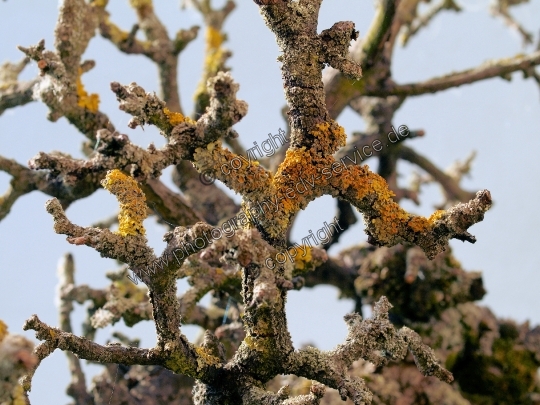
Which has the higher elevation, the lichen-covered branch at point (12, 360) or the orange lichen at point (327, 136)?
the orange lichen at point (327, 136)

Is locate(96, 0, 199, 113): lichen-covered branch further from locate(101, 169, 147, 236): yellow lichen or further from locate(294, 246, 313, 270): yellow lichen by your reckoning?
locate(101, 169, 147, 236): yellow lichen

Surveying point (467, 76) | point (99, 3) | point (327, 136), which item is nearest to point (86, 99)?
point (99, 3)

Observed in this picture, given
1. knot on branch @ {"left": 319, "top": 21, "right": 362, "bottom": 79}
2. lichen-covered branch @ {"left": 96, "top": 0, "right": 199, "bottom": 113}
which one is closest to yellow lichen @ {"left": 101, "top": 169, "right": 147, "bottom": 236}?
knot on branch @ {"left": 319, "top": 21, "right": 362, "bottom": 79}

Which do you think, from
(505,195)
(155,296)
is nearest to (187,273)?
(155,296)

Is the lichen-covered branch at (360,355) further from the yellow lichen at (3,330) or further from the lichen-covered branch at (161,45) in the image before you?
the lichen-covered branch at (161,45)

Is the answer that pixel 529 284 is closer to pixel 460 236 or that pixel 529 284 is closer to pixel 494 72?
pixel 494 72

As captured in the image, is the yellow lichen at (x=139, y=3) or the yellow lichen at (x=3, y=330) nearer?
the yellow lichen at (x=3, y=330)

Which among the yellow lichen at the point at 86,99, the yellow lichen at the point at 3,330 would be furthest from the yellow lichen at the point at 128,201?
the yellow lichen at the point at 86,99
